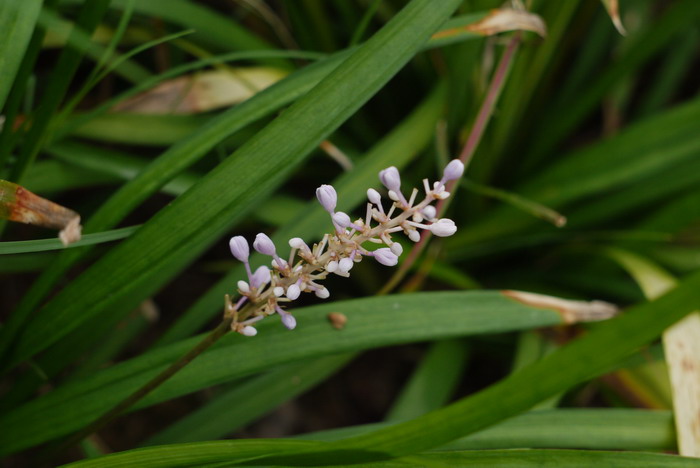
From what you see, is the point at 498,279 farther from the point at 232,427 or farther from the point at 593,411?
the point at 232,427

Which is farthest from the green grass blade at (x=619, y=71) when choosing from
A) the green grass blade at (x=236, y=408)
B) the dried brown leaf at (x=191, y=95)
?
the green grass blade at (x=236, y=408)

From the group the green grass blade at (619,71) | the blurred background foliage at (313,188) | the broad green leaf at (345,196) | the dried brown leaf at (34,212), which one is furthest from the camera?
the green grass blade at (619,71)

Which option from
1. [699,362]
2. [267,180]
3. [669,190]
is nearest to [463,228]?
[669,190]

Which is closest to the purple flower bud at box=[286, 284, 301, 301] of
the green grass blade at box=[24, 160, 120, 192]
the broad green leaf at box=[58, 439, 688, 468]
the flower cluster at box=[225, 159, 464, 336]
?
the flower cluster at box=[225, 159, 464, 336]

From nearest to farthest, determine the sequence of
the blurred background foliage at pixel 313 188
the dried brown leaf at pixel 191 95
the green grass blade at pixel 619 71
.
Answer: the blurred background foliage at pixel 313 188 → the dried brown leaf at pixel 191 95 → the green grass blade at pixel 619 71

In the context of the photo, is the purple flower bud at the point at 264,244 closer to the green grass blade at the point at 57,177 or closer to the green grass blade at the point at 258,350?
the green grass blade at the point at 258,350

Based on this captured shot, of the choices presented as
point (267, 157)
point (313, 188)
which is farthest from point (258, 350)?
point (313, 188)

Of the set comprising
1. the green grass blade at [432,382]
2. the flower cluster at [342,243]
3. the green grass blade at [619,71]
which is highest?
the green grass blade at [619,71]

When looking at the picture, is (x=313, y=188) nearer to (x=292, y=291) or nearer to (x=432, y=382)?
(x=432, y=382)
